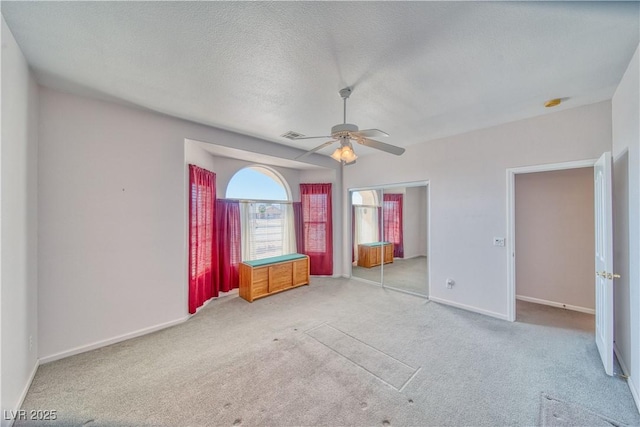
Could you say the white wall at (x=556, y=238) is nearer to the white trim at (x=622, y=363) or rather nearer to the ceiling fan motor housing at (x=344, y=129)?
the white trim at (x=622, y=363)

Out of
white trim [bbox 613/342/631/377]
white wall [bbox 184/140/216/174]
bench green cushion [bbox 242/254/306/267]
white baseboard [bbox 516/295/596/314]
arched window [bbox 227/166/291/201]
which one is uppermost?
white wall [bbox 184/140/216/174]

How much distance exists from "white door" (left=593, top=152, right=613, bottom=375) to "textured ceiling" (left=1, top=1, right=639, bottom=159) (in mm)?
878

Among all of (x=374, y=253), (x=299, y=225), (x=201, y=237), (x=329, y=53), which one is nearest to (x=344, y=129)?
(x=329, y=53)

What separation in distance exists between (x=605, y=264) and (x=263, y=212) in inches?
176

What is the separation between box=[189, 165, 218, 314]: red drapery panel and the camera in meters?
3.30

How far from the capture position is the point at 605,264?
212 centimetres

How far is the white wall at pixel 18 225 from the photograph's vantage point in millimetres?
1591

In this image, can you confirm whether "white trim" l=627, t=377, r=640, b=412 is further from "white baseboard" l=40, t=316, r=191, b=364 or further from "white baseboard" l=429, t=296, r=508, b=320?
"white baseboard" l=40, t=316, r=191, b=364

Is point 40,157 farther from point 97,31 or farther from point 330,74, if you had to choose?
point 330,74

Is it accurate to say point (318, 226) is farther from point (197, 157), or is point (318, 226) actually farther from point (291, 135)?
point (197, 157)

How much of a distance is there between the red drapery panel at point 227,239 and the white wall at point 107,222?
0.96 m

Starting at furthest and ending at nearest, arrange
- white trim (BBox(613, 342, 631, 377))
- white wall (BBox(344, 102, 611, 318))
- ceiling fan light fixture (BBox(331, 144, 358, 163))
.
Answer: white wall (BBox(344, 102, 611, 318)) < ceiling fan light fixture (BBox(331, 144, 358, 163)) < white trim (BBox(613, 342, 631, 377))

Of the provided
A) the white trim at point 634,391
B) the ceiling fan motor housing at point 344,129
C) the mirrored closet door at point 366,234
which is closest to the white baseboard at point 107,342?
the ceiling fan motor housing at point 344,129

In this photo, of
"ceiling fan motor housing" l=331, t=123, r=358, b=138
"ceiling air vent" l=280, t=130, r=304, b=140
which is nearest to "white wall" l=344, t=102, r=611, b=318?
"ceiling air vent" l=280, t=130, r=304, b=140
